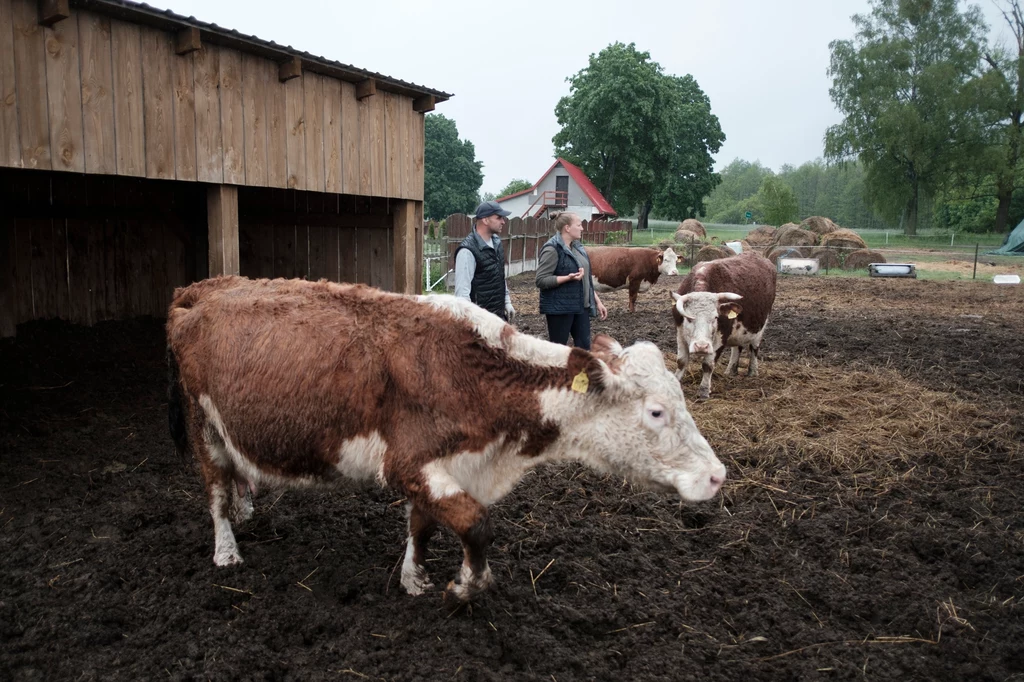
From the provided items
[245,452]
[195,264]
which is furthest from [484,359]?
[195,264]

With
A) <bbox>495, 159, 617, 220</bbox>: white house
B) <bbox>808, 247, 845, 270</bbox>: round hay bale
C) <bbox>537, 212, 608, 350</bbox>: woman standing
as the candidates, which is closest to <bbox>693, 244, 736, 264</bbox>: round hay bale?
<bbox>808, 247, 845, 270</bbox>: round hay bale

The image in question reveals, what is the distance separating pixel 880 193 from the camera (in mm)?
48062

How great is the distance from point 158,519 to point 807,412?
5920 mm

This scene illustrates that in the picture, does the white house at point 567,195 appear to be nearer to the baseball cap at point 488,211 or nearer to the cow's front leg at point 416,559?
the baseball cap at point 488,211

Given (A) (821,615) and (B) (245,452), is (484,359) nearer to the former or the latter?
(B) (245,452)

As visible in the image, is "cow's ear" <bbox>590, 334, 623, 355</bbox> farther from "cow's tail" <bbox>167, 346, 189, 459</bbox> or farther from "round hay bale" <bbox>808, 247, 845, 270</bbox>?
"round hay bale" <bbox>808, 247, 845, 270</bbox>

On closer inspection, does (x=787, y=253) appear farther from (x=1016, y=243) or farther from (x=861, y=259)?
(x=1016, y=243)

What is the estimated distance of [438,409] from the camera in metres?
3.49

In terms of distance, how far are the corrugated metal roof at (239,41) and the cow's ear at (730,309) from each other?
13.2ft

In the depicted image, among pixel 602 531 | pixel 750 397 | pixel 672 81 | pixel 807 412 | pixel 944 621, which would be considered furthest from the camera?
pixel 672 81

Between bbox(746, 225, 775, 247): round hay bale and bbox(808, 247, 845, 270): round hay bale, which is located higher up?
bbox(746, 225, 775, 247): round hay bale

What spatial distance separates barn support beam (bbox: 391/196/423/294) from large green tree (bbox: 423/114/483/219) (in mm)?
60197

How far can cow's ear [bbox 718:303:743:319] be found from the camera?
786 centimetres

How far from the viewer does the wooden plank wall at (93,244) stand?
7.70 m
